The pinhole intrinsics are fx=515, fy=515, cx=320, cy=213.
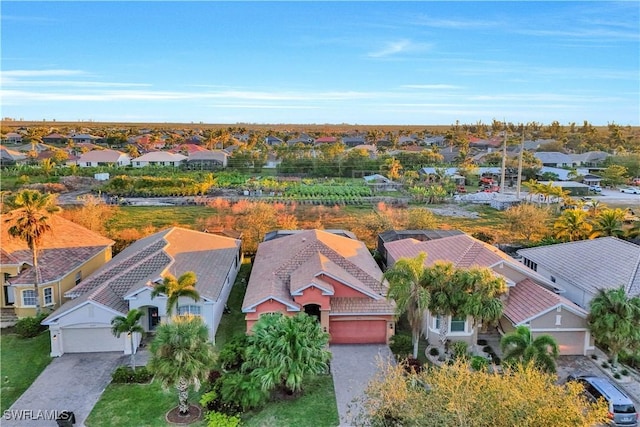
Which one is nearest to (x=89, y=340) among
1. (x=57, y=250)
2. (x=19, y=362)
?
(x=19, y=362)

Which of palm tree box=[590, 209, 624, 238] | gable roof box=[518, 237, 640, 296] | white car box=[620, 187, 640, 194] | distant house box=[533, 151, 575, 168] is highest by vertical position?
distant house box=[533, 151, 575, 168]

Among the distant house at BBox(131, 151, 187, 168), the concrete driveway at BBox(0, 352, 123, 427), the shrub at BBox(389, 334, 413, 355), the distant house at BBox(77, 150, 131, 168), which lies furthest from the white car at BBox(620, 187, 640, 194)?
the distant house at BBox(77, 150, 131, 168)

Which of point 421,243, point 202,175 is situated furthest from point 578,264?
point 202,175

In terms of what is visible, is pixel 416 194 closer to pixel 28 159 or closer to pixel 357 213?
pixel 357 213

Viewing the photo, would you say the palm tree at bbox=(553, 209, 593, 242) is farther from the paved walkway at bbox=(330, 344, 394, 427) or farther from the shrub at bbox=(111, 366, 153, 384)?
the shrub at bbox=(111, 366, 153, 384)

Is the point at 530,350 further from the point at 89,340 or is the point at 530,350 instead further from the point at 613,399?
the point at 89,340

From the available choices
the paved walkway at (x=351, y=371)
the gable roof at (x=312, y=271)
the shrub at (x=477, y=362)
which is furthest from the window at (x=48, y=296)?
the shrub at (x=477, y=362)

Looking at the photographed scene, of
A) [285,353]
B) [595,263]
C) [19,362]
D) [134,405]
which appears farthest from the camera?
[595,263]
